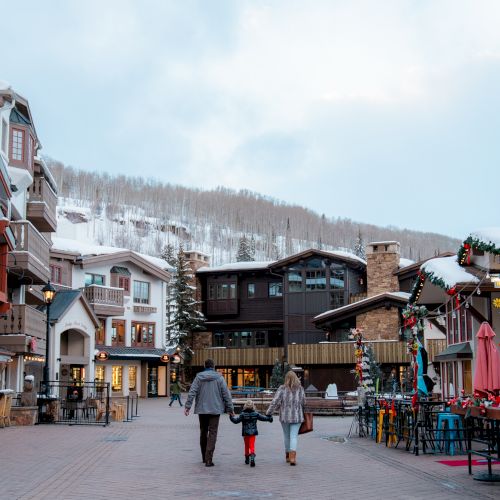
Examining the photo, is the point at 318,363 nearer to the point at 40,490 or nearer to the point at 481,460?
the point at 481,460

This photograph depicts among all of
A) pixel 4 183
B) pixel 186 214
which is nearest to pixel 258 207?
pixel 186 214

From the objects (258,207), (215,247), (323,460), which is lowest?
(323,460)

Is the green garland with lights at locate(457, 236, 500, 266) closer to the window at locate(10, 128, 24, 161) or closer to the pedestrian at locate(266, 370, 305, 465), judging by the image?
the pedestrian at locate(266, 370, 305, 465)

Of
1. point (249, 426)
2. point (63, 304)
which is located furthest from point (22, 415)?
point (63, 304)

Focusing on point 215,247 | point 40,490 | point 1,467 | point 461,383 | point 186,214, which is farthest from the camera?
point 186,214

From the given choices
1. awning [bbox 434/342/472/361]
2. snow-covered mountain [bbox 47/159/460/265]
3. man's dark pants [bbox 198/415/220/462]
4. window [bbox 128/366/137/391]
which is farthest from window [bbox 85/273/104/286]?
snow-covered mountain [bbox 47/159/460/265]

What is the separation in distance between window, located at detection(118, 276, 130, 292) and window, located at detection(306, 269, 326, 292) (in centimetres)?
1182

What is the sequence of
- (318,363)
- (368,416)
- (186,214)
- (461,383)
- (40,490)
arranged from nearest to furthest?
(40,490) < (368,416) < (461,383) < (318,363) < (186,214)

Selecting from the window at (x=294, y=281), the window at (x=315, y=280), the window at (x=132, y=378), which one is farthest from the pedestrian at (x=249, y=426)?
the window at (x=294, y=281)

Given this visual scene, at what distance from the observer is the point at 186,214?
161000 millimetres

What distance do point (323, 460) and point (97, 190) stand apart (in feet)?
498

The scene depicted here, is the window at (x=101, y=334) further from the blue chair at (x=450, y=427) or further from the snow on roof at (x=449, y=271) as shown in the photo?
the blue chair at (x=450, y=427)

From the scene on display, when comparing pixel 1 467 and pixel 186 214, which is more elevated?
pixel 186 214

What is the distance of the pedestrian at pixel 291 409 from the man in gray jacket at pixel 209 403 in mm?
944
